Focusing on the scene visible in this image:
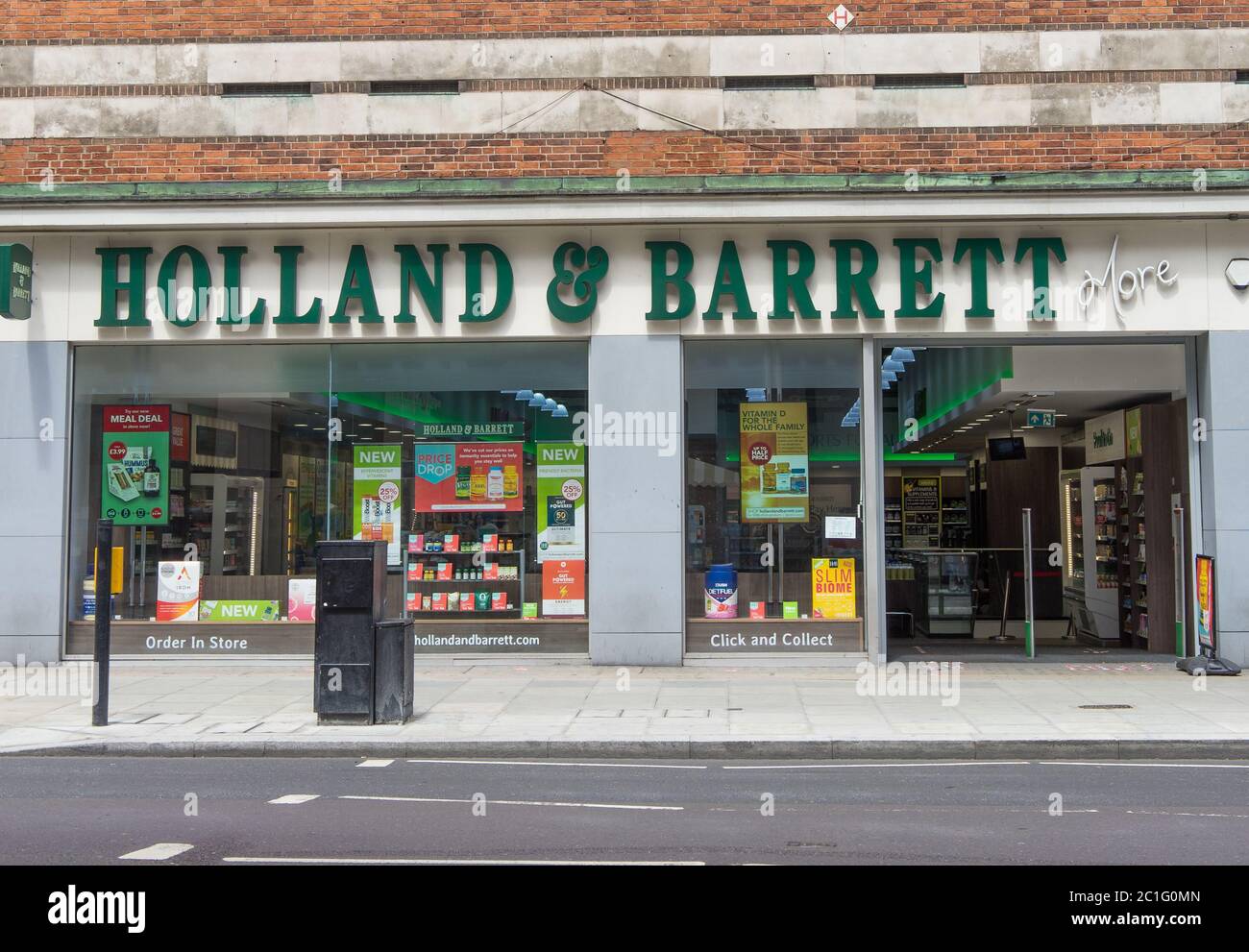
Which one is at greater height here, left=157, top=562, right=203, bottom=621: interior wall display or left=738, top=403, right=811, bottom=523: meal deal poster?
left=738, top=403, right=811, bottom=523: meal deal poster

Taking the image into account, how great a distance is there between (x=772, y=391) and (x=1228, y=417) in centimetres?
551

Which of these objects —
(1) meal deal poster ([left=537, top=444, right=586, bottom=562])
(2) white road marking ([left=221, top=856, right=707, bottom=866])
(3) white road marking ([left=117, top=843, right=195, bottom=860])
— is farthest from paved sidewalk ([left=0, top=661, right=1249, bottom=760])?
(2) white road marking ([left=221, top=856, right=707, bottom=866])

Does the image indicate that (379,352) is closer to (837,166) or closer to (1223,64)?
(837,166)

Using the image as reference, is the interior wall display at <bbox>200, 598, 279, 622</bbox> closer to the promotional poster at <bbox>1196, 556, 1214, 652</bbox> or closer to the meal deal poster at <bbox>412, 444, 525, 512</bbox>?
the meal deal poster at <bbox>412, 444, 525, 512</bbox>

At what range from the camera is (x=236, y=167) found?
48.5 ft

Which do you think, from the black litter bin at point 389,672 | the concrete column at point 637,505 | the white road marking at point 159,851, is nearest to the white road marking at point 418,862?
the white road marking at point 159,851

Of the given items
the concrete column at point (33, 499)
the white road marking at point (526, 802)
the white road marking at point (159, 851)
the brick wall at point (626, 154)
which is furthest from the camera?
the concrete column at point (33, 499)

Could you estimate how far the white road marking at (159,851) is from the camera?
20.8ft

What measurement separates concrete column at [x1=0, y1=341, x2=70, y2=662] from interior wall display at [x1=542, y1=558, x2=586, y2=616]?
608cm

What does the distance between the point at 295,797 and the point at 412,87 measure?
32.4 feet

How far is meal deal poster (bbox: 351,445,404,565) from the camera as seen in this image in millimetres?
14984

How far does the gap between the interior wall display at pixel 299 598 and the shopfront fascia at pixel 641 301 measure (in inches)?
82.0

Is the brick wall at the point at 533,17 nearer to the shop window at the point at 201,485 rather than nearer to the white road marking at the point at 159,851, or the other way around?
the shop window at the point at 201,485

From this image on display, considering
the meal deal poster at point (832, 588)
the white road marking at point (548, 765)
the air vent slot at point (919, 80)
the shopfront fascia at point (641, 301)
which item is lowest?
the white road marking at point (548, 765)
